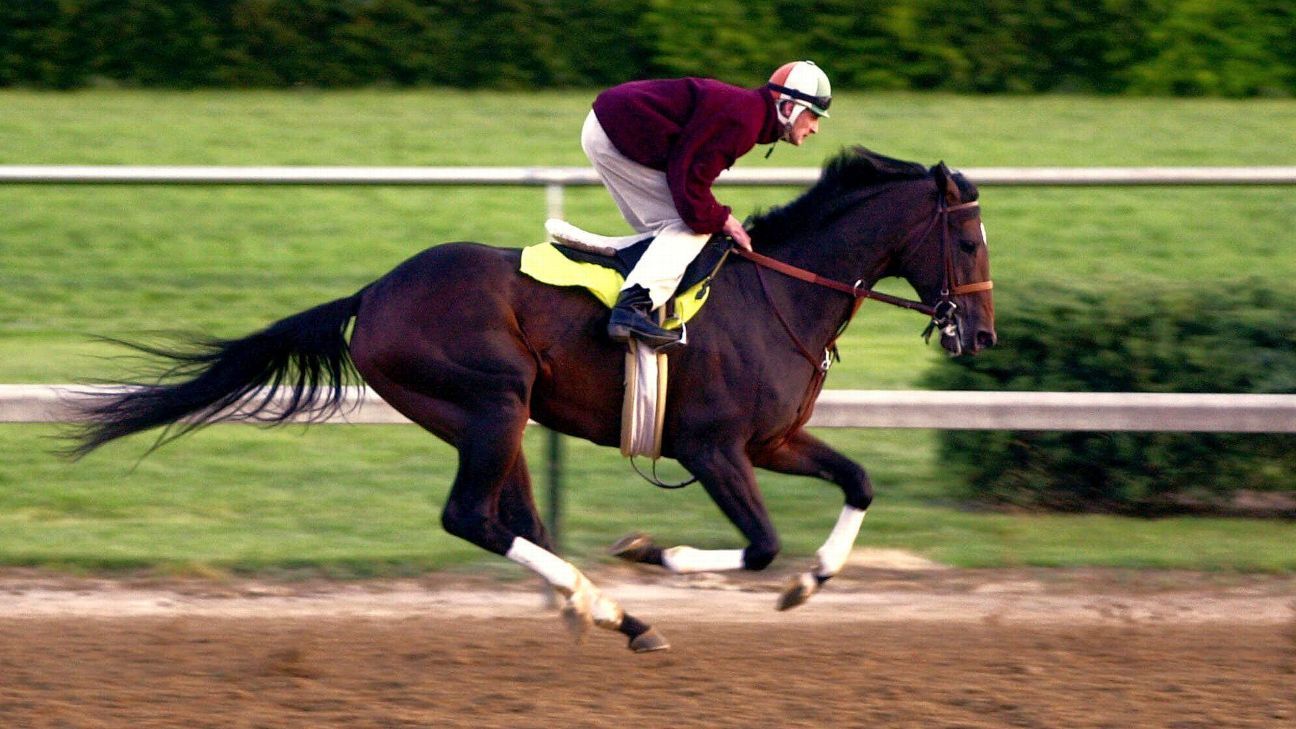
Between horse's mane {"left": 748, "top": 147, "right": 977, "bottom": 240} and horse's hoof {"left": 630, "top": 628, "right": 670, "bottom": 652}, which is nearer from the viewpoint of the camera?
horse's hoof {"left": 630, "top": 628, "right": 670, "bottom": 652}

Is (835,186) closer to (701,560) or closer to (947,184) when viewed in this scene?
(947,184)

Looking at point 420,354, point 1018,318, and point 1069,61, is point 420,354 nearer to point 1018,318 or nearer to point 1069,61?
point 1018,318

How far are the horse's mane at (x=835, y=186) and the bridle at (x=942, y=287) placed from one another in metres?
0.15

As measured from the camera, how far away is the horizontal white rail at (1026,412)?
230 inches

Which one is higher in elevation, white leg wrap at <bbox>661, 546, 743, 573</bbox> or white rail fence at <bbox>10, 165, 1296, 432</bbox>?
white rail fence at <bbox>10, 165, 1296, 432</bbox>

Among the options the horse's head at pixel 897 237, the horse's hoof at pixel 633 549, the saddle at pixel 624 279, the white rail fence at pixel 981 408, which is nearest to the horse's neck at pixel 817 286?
the horse's head at pixel 897 237

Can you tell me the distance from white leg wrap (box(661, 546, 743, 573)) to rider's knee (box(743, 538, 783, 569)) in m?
0.03

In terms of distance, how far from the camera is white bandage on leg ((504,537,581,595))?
5148 mm

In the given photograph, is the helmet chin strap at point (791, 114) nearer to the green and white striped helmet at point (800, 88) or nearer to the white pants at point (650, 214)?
the green and white striped helmet at point (800, 88)

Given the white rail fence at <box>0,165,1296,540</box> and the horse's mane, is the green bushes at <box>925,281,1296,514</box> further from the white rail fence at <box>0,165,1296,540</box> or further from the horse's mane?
the horse's mane

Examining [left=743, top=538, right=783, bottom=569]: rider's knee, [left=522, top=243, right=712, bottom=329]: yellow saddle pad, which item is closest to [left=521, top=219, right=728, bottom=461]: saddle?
[left=522, top=243, right=712, bottom=329]: yellow saddle pad

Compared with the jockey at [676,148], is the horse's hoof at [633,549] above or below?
below

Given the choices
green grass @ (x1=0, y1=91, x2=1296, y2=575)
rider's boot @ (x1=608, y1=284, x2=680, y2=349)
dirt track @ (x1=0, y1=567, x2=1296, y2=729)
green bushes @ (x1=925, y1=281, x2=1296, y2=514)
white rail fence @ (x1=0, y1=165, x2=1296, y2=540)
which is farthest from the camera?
green grass @ (x1=0, y1=91, x2=1296, y2=575)

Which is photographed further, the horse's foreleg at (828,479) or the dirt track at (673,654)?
the horse's foreleg at (828,479)
